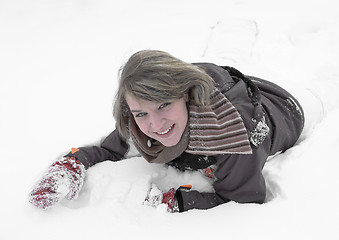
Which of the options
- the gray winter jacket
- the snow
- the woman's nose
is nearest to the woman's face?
the woman's nose

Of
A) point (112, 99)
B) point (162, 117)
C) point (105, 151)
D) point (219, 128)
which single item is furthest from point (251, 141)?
point (112, 99)

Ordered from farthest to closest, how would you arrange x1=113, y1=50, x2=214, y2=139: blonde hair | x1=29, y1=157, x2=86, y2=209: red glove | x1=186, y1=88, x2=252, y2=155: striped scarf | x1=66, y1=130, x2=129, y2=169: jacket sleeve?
x1=66, y1=130, x2=129, y2=169: jacket sleeve
x1=29, y1=157, x2=86, y2=209: red glove
x1=186, y1=88, x2=252, y2=155: striped scarf
x1=113, y1=50, x2=214, y2=139: blonde hair

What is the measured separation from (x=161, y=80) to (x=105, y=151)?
647 mm

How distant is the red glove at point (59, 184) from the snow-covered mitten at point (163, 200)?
291mm

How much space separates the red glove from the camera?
1.19 metres

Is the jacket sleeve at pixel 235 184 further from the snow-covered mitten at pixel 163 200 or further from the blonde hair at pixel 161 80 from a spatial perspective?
the blonde hair at pixel 161 80

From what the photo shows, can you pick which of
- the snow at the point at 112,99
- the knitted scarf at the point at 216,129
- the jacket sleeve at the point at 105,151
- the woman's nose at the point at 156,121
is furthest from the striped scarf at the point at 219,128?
the jacket sleeve at the point at 105,151

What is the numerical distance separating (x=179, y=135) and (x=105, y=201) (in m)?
0.43

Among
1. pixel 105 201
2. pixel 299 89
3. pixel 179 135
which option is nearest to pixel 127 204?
pixel 105 201

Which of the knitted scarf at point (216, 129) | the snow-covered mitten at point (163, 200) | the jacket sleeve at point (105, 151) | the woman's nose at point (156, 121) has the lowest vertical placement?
the snow-covered mitten at point (163, 200)

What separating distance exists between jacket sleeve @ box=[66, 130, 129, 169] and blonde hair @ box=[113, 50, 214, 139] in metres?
0.44

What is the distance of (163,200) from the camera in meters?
1.27

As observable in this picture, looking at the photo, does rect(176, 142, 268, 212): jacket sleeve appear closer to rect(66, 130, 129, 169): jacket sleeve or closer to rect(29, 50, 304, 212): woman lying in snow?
rect(29, 50, 304, 212): woman lying in snow

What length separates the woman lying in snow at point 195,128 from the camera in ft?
3.29
